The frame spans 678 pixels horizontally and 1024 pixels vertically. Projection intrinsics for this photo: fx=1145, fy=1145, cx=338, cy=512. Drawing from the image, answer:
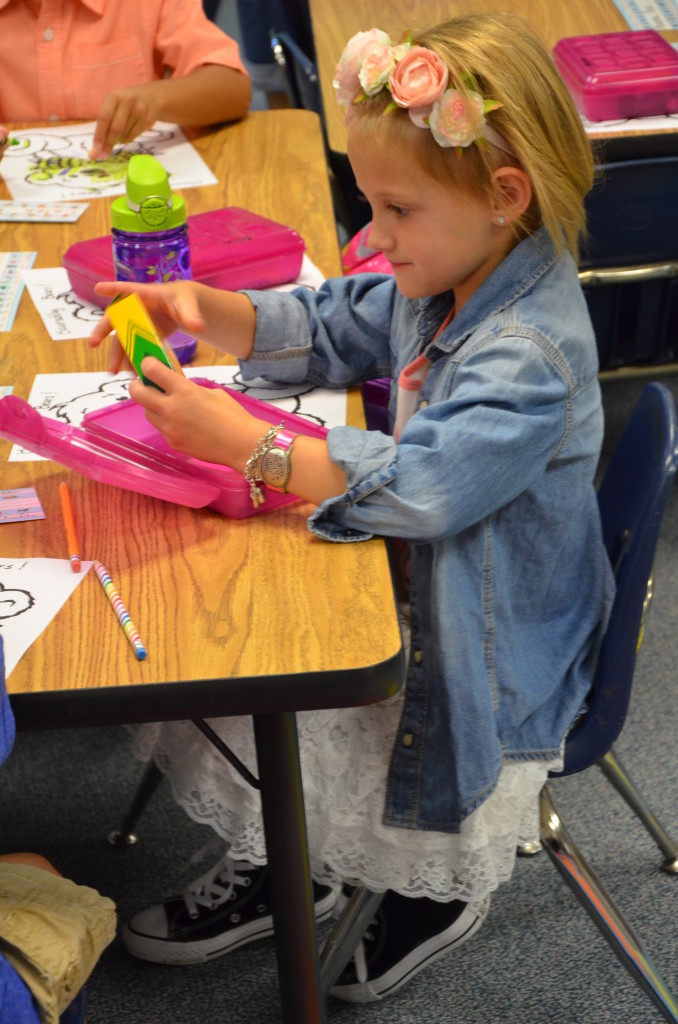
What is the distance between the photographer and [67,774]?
71.2 inches

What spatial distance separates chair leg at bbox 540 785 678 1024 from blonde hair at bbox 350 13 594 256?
0.63 m

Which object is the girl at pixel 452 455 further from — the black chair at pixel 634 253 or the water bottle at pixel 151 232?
the black chair at pixel 634 253

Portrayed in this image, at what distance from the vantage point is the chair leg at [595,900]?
1.25 metres

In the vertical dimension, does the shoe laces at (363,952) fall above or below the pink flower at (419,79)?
below

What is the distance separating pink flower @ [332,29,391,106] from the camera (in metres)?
1.07

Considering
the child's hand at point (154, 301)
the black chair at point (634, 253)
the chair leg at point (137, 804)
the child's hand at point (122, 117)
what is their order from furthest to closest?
the child's hand at point (122, 117) → the black chair at point (634, 253) → the chair leg at point (137, 804) → the child's hand at point (154, 301)

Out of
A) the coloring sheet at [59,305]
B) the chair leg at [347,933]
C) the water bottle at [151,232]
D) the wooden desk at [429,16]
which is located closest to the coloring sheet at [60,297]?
the coloring sheet at [59,305]

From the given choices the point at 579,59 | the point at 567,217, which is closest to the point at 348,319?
the point at 567,217

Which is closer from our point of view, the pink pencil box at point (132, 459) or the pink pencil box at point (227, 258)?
the pink pencil box at point (132, 459)

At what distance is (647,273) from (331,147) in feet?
1.83

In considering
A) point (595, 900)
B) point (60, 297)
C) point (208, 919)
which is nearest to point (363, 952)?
point (208, 919)

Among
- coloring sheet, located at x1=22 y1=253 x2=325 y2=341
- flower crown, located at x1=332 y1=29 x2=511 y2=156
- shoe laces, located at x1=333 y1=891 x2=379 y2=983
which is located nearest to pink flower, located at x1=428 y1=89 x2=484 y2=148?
flower crown, located at x1=332 y1=29 x2=511 y2=156

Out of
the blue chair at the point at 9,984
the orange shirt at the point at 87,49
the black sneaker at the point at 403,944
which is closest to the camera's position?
the blue chair at the point at 9,984

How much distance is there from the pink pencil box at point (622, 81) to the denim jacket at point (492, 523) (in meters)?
0.92
